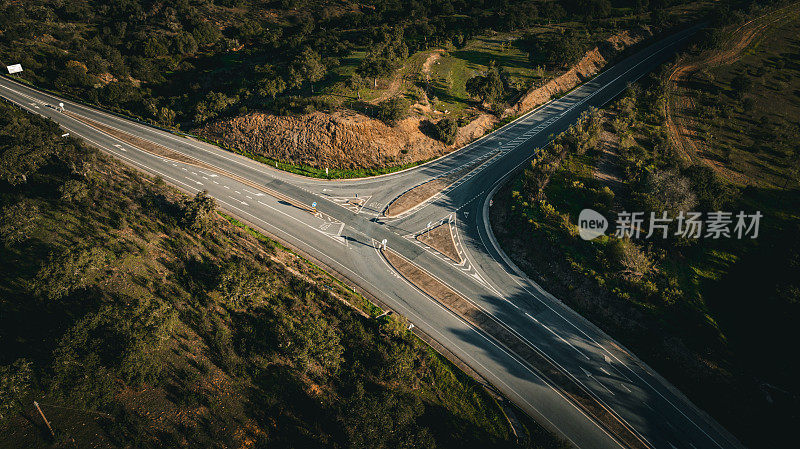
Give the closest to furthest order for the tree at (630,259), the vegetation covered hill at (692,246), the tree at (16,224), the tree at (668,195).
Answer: the vegetation covered hill at (692,246) < the tree at (16,224) < the tree at (630,259) < the tree at (668,195)

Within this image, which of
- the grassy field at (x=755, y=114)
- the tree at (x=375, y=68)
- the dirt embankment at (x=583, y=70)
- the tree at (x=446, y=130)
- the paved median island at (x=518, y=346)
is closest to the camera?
the paved median island at (x=518, y=346)

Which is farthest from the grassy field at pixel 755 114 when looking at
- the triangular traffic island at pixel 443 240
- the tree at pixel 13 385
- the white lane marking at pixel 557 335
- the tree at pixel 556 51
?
the tree at pixel 13 385

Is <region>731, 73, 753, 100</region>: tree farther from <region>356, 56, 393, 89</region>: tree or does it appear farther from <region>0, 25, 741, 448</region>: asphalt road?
<region>356, 56, 393, 89</region>: tree

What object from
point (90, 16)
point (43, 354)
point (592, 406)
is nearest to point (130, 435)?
point (43, 354)

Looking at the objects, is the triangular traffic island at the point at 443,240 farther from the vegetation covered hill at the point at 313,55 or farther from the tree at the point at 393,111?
the tree at the point at 393,111

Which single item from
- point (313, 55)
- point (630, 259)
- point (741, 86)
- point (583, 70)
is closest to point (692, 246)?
point (630, 259)

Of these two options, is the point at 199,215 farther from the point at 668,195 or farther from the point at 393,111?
the point at 668,195
